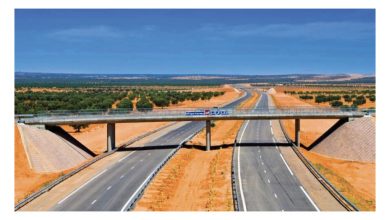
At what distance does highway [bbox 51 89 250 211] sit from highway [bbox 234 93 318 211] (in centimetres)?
1196

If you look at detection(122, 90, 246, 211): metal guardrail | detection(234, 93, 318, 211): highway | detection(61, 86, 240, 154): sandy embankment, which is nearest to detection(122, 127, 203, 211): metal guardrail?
detection(122, 90, 246, 211): metal guardrail

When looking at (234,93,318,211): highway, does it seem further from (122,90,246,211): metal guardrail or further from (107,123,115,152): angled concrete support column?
(107,123,115,152): angled concrete support column

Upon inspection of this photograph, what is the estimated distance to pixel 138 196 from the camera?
4791cm

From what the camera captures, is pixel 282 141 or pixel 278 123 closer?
pixel 282 141

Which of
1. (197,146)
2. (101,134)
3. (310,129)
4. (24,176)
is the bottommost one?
(24,176)

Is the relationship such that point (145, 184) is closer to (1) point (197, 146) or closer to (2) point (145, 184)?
(2) point (145, 184)

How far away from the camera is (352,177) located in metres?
61.7

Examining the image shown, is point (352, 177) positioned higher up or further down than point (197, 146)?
further down

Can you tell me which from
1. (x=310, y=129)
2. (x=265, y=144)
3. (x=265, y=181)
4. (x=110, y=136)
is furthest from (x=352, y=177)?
(x=310, y=129)

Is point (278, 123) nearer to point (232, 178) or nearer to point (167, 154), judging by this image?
point (167, 154)

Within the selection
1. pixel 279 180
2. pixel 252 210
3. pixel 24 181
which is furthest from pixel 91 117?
pixel 252 210

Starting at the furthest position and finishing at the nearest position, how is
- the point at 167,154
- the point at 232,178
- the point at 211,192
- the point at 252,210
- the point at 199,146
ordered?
1. the point at 199,146
2. the point at 167,154
3. the point at 232,178
4. the point at 211,192
5. the point at 252,210

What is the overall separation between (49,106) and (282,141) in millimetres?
70435

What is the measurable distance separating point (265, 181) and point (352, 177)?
14216mm
